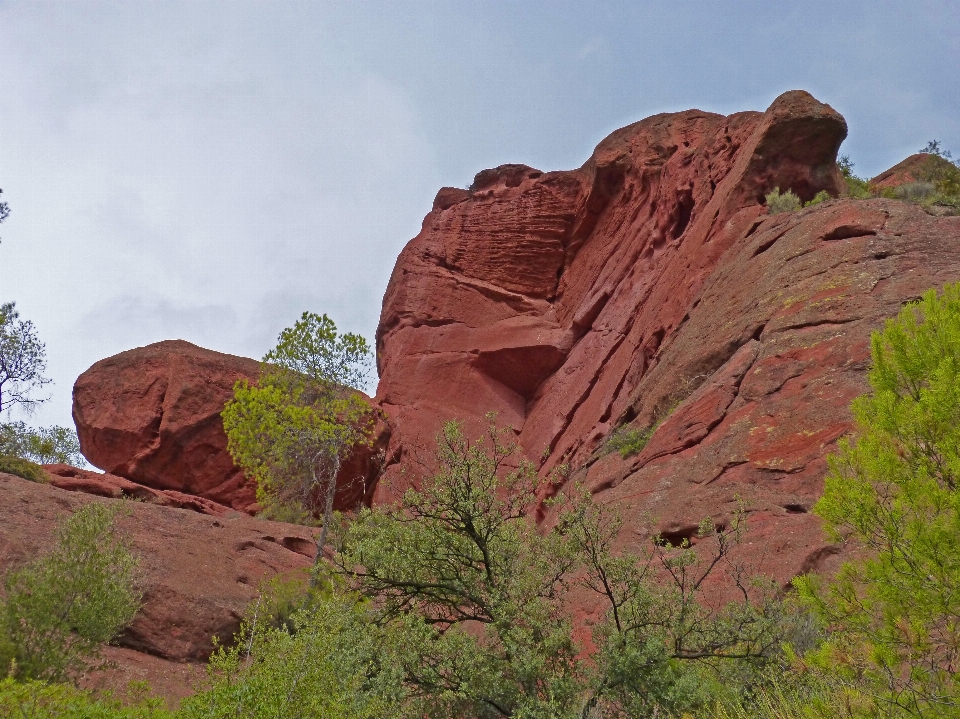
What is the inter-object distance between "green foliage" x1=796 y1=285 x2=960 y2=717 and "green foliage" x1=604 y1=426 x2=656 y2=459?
36.9ft

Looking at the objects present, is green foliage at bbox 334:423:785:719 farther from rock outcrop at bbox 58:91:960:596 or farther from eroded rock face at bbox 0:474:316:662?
eroded rock face at bbox 0:474:316:662

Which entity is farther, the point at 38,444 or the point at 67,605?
the point at 38,444

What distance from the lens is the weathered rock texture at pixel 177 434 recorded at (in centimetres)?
3256

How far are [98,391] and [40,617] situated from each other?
22.7 metres

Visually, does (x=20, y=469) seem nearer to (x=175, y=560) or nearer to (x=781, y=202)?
(x=175, y=560)

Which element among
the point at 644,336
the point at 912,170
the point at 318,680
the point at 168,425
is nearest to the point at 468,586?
the point at 318,680

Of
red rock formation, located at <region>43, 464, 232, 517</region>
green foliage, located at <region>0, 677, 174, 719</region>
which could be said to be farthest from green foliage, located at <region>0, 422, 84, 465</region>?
green foliage, located at <region>0, 677, 174, 719</region>

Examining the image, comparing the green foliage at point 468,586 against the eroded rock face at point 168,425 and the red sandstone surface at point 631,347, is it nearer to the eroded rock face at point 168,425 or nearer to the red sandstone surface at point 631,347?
the red sandstone surface at point 631,347

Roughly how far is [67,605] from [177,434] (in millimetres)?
19463

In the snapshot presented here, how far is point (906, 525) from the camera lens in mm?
7539

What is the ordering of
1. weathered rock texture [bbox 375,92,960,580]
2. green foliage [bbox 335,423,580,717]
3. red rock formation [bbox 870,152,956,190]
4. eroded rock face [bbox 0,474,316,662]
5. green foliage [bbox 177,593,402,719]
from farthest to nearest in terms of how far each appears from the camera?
1. red rock formation [bbox 870,152,956,190]
2. eroded rock face [bbox 0,474,316,662]
3. weathered rock texture [bbox 375,92,960,580]
4. green foliage [bbox 335,423,580,717]
5. green foliage [bbox 177,593,402,719]

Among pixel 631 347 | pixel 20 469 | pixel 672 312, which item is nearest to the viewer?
pixel 20 469

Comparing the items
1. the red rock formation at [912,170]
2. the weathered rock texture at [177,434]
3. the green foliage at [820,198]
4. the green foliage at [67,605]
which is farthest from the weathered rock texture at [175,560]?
the red rock formation at [912,170]

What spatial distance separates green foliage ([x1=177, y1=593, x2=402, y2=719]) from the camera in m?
8.21
